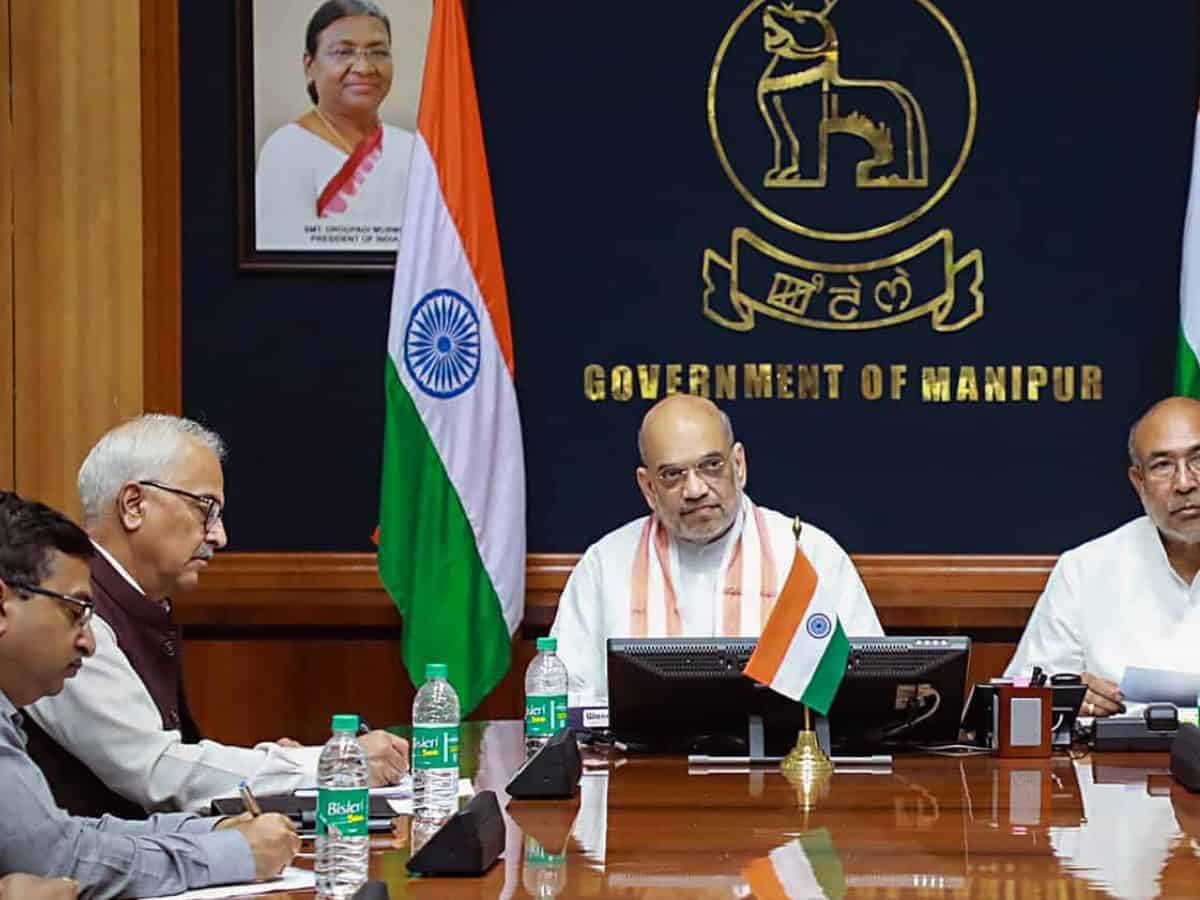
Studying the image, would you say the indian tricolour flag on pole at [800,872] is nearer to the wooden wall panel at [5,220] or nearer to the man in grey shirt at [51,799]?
the man in grey shirt at [51,799]

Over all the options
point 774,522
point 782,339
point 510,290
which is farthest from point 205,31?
point 774,522

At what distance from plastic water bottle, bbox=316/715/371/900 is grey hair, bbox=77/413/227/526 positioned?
3.60 ft

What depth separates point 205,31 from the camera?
5906mm

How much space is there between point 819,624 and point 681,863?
0.89m

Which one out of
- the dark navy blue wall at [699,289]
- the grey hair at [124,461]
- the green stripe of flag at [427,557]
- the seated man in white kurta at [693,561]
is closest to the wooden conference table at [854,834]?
the grey hair at [124,461]

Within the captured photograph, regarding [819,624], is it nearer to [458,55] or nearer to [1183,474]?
[1183,474]

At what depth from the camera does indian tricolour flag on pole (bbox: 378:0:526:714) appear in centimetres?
546

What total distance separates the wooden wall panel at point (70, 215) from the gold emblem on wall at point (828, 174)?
1.83m

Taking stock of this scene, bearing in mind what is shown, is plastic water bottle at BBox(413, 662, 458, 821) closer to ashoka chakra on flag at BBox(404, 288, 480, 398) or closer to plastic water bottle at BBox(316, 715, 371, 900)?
plastic water bottle at BBox(316, 715, 371, 900)

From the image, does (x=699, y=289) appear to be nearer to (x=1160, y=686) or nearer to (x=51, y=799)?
(x=1160, y=686)

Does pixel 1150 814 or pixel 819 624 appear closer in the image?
pixel 1150 814

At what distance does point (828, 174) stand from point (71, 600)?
3724mm

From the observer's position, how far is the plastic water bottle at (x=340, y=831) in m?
→ 2.49

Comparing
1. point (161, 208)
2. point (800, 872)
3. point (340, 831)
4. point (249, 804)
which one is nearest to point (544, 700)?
point (249, 804)
